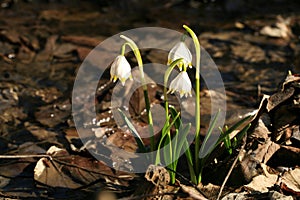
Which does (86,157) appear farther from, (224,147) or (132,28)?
(132,28)

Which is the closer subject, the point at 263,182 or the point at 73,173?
the point at 263,182

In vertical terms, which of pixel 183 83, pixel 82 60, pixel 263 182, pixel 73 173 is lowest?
pixel 73 173

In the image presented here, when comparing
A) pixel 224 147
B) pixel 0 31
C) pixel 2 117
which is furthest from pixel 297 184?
pixel 0 31

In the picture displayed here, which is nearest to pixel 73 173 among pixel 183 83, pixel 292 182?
pixel 183 83

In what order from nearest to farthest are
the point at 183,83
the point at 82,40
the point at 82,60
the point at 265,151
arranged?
the point at 183,83 → the point at 265,151 → the point at 82,60 → the point at 82,40

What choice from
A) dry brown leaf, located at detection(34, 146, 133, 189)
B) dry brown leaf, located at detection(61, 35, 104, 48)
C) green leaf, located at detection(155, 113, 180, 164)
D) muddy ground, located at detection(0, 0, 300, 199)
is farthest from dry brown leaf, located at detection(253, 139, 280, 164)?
dry brown leaf, located at detection(61, 35, 104, 48)

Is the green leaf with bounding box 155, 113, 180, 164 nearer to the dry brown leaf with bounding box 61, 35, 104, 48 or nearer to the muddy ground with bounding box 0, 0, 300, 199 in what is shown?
the muddy ground with bounding box 0, 0, 300, 199

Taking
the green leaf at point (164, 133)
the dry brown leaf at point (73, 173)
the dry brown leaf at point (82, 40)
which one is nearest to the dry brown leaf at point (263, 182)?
the green leaf at point (164, 133)

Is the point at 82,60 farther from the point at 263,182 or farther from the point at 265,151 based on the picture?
the point at 263,182
